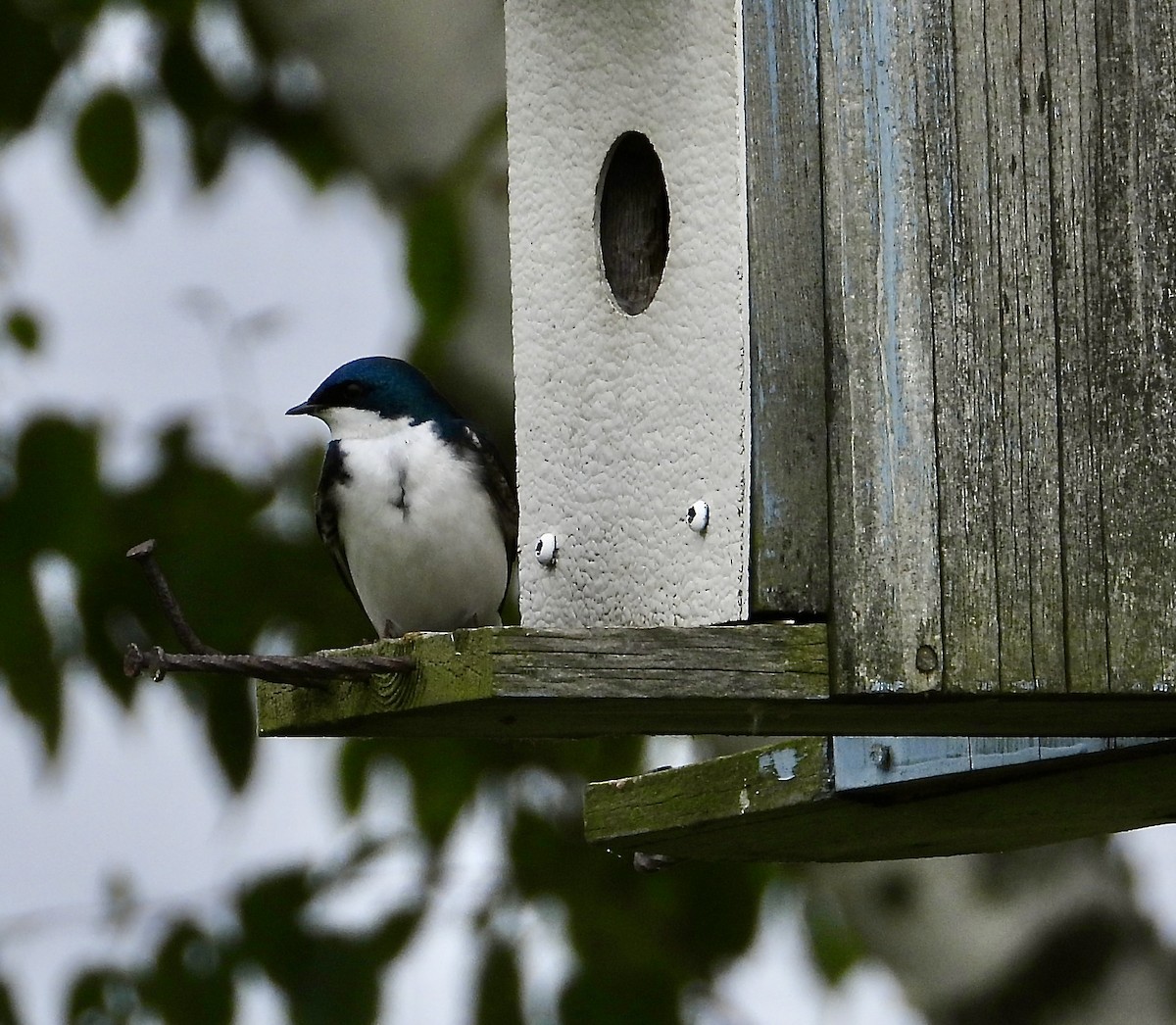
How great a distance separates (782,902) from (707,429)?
69.1 inches

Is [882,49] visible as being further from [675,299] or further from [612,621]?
[612,621]

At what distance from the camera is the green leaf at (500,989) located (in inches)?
134

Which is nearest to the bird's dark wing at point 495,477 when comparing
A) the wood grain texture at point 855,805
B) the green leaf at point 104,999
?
the wood grain texture at point 855,805

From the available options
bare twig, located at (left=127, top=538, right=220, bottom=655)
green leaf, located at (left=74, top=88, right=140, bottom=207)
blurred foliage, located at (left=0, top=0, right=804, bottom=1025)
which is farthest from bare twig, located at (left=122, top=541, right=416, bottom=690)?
green leaf, located at (left=74, top=88, right=140, bottom=207)

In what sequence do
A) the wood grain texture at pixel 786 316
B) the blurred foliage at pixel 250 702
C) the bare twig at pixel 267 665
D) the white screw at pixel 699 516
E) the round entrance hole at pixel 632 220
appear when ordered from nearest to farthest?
the bare twig at pixel 267 665, the wood grain texture at pixel 786 316, the white screw at pixel 699 516, the round entrance hole at pixel 632 220, the blurred foliage at pixel 250 702

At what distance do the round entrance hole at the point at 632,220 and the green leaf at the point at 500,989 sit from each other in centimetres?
124

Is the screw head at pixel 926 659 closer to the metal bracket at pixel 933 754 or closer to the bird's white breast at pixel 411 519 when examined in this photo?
the metal bracket at pixel 933 754

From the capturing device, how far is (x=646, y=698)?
203cm

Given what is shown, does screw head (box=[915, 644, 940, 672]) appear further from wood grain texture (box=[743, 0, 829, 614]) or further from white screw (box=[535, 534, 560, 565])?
white screw (box=[535, 534, 560, 565])

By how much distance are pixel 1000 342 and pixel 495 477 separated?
48.3 inches

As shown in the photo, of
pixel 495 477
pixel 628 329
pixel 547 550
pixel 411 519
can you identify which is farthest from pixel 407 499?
pixel 628 329

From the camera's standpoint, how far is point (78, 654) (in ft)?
11.6

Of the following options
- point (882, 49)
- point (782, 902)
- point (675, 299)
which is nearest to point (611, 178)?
point (675, 299)

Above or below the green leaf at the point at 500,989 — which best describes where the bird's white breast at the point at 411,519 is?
above
